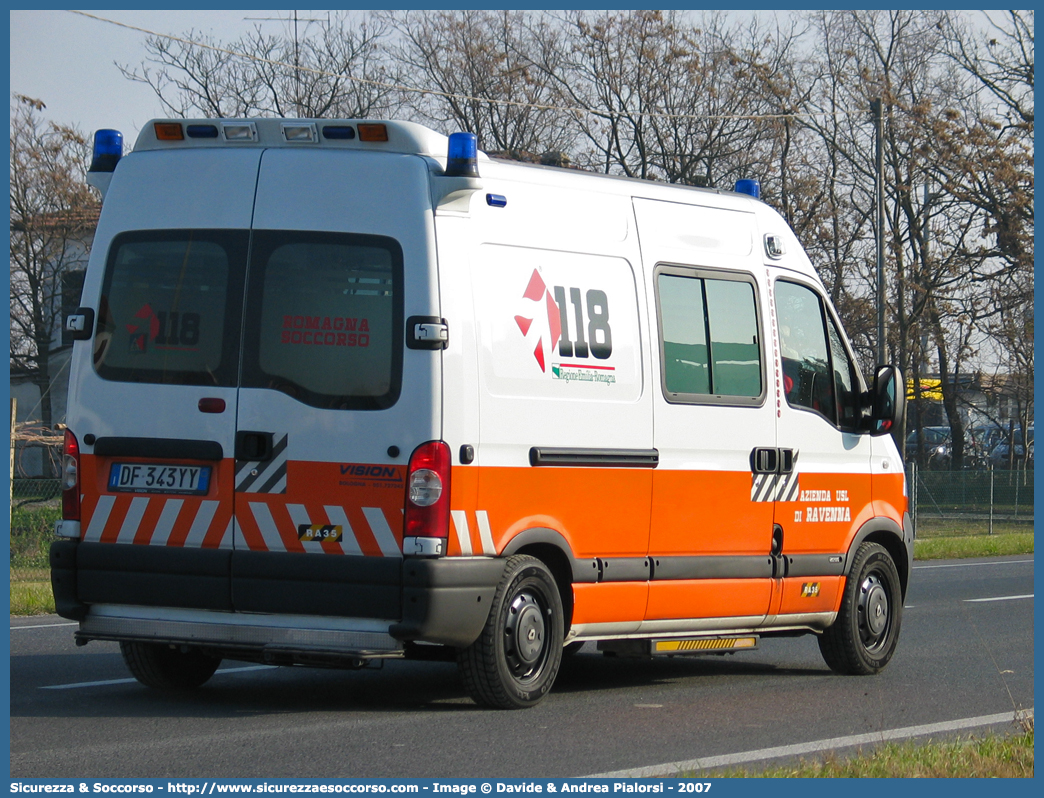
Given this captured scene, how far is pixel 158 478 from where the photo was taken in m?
7.61

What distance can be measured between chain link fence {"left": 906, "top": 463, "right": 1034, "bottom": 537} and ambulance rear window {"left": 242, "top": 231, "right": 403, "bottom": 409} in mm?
25818

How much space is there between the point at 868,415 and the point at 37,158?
35253mm

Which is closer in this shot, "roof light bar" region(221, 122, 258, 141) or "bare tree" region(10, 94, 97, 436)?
"roof light bar" region(221, 122, 258, 141)

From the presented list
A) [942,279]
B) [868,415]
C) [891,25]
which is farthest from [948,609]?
[891,25]

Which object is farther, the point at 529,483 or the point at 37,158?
the point at 37,158

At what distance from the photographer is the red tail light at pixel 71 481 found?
25.4 ft

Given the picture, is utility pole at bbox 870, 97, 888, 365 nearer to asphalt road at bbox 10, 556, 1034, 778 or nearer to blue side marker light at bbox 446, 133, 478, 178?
asphalt road at bbox 10, 556, 1034, 778

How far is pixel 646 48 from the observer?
4125 cm

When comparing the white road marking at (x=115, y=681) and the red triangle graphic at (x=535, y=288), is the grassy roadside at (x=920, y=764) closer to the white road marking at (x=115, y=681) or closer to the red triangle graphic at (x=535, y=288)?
the red triangle graphic at (x=535, y=288)

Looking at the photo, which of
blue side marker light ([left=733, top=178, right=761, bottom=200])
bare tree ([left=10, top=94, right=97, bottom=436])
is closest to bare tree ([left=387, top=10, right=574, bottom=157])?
bare tree ([left=10, top=94, right=97, bottom=436])

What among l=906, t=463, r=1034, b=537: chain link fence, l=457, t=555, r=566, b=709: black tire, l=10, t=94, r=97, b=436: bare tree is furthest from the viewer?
l=10, t=94, r=97, b=436: bare tree

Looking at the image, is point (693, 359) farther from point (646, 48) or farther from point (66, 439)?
point (646, 48)

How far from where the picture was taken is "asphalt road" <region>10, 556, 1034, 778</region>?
Result: 20.8 ft

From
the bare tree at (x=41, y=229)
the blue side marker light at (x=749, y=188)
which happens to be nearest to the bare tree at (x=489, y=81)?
the bare tree at (x=41, y=229)
